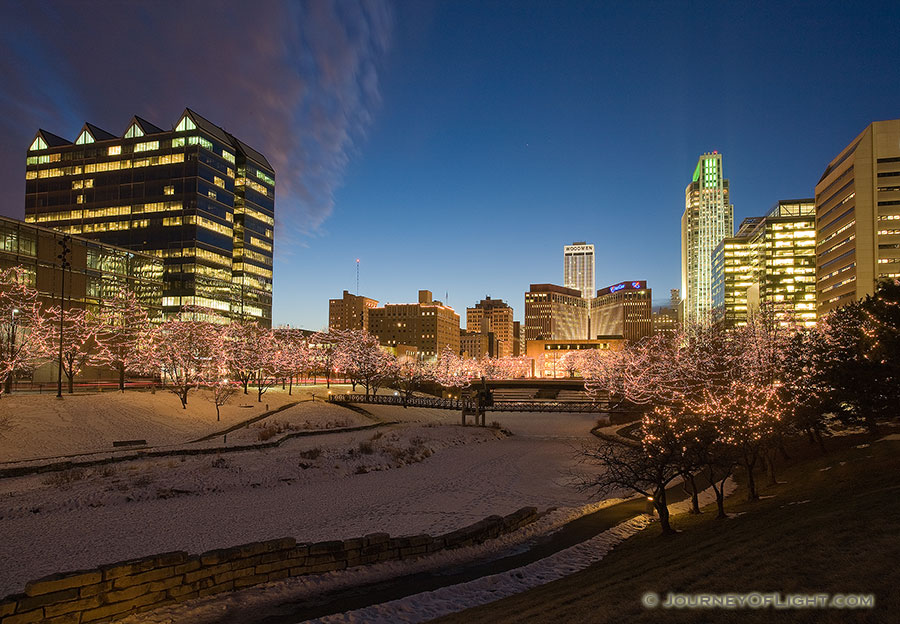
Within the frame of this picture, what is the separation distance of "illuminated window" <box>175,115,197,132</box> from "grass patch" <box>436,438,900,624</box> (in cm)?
14702

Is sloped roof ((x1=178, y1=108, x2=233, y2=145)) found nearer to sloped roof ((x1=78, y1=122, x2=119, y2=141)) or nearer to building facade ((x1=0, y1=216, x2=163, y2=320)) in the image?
sloped roof ((x1=78, y1=122, x2=119, y2=141))

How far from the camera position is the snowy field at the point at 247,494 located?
1961cm

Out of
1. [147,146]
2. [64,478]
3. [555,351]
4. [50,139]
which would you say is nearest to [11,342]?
[64,478]

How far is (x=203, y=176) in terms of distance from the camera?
13412 cm

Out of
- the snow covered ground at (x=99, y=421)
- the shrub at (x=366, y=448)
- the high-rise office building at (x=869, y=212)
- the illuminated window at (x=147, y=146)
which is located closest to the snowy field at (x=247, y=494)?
the shrub at (x=366, y=448)

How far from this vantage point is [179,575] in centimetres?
1373

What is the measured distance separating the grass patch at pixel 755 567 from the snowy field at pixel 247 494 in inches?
372

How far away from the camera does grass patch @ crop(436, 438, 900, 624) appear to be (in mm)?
8820

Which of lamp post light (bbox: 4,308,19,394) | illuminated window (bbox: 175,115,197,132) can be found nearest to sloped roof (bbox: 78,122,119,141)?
illuminated window (bbox: 175,115,197,132)

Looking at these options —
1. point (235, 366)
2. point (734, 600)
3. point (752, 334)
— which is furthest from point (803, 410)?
point (235, 366)

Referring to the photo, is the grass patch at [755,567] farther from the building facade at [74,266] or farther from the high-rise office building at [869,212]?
the high-rise office building at [869,212]

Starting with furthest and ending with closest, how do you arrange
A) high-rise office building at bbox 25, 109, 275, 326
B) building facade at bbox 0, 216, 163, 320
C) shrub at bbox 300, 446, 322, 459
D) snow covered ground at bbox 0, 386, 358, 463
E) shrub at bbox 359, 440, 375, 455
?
high-rise office building at bbox 25, 109, 275, 326 → building facade at bbox 0, 216, 163, 320 → shrub at bbox 359, 440, 375, 455 → shrub at bbox 300, 446, 322, 459 → snow covered ground at bbox 0, 386, 358, 463

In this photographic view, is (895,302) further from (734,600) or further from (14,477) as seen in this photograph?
(14,477)

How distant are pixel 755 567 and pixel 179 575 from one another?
44.9 feet
